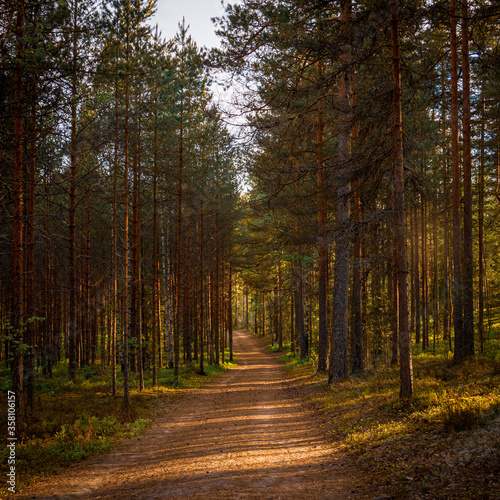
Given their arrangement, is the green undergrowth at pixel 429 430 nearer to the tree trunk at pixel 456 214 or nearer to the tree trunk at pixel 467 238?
the tree trunk at pixel 467 238

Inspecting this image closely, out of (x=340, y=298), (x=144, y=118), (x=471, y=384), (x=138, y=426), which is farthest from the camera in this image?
(x=144, y=118)

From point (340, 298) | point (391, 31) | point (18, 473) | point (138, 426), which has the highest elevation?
point (391, 31)

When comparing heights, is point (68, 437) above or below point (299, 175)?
below

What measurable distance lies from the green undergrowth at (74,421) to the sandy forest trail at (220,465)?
421 mm

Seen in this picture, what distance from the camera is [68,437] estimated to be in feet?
27.2

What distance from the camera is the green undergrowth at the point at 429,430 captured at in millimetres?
4949

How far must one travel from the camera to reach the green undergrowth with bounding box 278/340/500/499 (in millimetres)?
4949

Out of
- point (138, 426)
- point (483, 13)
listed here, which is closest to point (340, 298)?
point (138, 426)

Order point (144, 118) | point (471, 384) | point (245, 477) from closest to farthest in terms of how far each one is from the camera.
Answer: point (245, 477)
point (471, 384)
point (144, 118)

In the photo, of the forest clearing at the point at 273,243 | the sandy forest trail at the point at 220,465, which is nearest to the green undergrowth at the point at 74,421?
the forest clearing at the point at 273,243

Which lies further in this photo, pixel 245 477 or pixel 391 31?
pixel 391 31

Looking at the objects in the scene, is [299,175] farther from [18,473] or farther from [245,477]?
[18,473]

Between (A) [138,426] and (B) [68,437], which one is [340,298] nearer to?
(A) [138,426]

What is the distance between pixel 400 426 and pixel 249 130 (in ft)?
31.0
